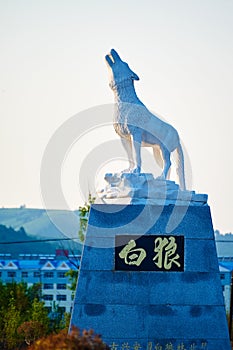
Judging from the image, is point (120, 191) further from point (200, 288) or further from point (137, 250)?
point (200, 288)

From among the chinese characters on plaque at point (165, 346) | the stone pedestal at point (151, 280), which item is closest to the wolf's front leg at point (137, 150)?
the stone pedestal at point (151, 280)

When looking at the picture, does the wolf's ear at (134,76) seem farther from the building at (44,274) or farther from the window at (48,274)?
the window at (48,274)

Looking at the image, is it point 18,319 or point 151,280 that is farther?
Result: point 18,319

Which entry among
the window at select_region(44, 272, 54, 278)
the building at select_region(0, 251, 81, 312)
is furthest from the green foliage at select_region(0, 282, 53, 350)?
the window at select_region(44, 272, 54, 278)

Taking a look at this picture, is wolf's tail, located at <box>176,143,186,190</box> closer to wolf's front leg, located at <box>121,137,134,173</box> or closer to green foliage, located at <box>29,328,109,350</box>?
wolf's front leg, located at <box>121,137,134,173</box>

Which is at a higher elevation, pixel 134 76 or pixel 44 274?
pixel 44 274

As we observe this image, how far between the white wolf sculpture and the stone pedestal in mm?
775

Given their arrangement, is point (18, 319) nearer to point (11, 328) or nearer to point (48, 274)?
point (11, 328)

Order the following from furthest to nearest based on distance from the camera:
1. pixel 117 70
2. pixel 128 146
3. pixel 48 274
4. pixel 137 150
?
1. pixel 48 274
2. pixel 128 146
3. pixel 117 70
4. pixel 137 150

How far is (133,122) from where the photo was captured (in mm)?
11398

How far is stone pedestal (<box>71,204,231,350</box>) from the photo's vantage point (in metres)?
10.6

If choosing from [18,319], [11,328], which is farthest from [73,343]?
[18,319]

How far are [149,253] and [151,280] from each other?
13.3 inches

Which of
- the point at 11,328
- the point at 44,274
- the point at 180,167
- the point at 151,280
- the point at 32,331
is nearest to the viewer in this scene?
the point at 151,280
